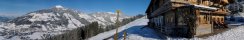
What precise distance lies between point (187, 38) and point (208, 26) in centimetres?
352

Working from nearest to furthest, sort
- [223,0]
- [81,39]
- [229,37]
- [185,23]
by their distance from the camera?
[229,37], [185,23], [223,0], [81,39]

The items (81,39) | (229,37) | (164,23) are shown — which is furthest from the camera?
(81,39)

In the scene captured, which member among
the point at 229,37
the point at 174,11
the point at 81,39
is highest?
the point at 174,11

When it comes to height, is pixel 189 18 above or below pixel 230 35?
above

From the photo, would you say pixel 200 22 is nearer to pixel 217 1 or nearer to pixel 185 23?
pixel 185 23

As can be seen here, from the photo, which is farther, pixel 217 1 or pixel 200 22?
pixel 217 1

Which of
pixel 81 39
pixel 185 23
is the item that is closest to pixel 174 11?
pixel 185 23

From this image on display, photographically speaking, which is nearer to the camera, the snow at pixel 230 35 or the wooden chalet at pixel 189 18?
the snow at pixel 230 35

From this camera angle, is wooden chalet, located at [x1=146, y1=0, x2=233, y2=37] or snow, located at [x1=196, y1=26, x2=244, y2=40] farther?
wooden chalet, located at [x1=146, y1=0, x2=233, y2=37]

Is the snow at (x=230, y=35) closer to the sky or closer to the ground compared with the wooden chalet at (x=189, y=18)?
closer to the ground

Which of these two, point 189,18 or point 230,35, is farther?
point 189,18

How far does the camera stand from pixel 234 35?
2952 cm

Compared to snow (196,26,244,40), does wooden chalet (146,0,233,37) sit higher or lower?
higher

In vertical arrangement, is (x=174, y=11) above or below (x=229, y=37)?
above
